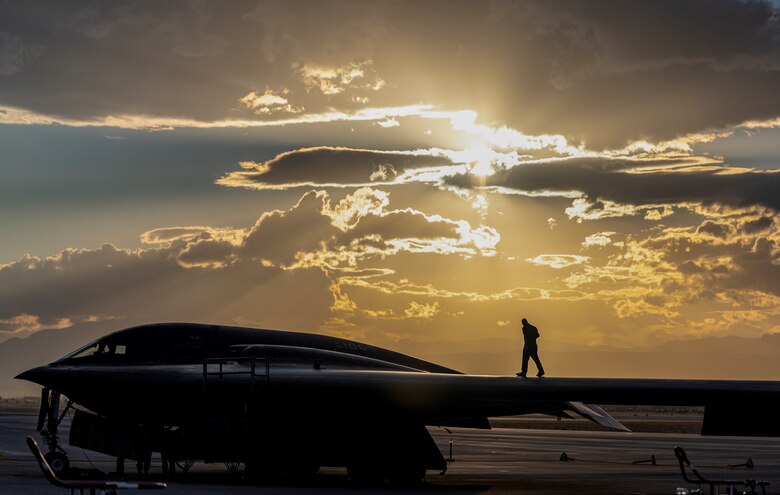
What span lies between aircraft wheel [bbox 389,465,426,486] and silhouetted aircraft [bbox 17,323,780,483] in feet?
0.10

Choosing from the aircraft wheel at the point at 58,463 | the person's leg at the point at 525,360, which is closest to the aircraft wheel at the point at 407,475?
the person's leg at the point at 525,360

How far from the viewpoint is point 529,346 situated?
1093 inches

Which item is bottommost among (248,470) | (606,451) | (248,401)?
(606,451)

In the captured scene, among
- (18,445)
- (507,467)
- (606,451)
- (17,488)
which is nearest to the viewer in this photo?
(17,488)

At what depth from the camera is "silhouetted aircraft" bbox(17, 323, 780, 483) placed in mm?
27422

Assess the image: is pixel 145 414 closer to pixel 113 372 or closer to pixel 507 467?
pixel 113 372

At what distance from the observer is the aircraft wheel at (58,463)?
27.1m

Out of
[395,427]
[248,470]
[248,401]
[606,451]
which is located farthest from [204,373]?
[606,451]

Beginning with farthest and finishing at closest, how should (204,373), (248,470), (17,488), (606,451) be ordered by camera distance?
1. (606,451)
2. (248,470)
3. (204,373)
4. (17,488)

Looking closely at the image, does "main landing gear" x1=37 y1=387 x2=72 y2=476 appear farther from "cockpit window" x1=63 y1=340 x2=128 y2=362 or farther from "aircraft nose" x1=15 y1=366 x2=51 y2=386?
"cockpit window" x1=63 y1=340 x2=128 y2=362

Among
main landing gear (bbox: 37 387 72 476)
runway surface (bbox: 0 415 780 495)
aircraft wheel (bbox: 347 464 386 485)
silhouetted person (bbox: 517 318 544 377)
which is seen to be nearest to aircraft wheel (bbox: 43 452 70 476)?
main landing gear (bbox: 37 387 72 476)

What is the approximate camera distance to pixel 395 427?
28.9 m

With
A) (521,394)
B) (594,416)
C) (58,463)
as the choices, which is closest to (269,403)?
(58,463)

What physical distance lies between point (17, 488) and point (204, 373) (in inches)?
222
